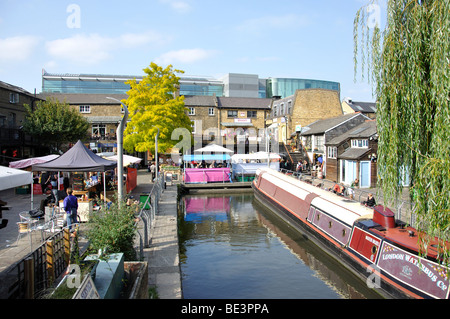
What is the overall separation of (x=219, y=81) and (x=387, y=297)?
6678 centimetres

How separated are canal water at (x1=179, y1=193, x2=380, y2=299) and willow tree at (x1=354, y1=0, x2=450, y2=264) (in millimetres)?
4262

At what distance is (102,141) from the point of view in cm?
3919

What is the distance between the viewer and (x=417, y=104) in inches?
255

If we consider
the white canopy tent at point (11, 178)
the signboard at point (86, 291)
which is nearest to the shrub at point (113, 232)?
the signboard at point (86, 291)

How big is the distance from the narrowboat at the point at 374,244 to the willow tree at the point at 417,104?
3.81ft

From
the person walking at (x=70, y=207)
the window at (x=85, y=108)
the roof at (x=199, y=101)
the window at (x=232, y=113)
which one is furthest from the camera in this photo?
the window at (x=232, y=113)

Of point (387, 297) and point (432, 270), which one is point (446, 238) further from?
point (387, 297)

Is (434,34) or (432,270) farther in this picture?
(432,270)

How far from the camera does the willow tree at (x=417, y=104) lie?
19.2ft

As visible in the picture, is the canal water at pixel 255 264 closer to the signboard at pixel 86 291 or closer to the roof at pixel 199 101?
the signboard at pixel 86 291

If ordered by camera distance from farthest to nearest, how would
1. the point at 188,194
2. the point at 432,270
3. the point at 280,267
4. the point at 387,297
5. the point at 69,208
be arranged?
the point at 188,194
the point at 280,267
the point at 69,208
the point at 387,297
the point at 432,270

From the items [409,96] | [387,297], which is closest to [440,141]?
[409,96]

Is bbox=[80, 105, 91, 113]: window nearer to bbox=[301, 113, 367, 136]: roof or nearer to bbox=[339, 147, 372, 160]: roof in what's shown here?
bbox=[301, 113, 367, 136]: roof

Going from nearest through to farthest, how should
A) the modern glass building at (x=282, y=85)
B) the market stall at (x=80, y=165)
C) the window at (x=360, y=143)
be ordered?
1. the market stall at (x=80, y=165)
2. the window at (x=360, y=143)
3. the modern glass building at (x=282, y=85)
